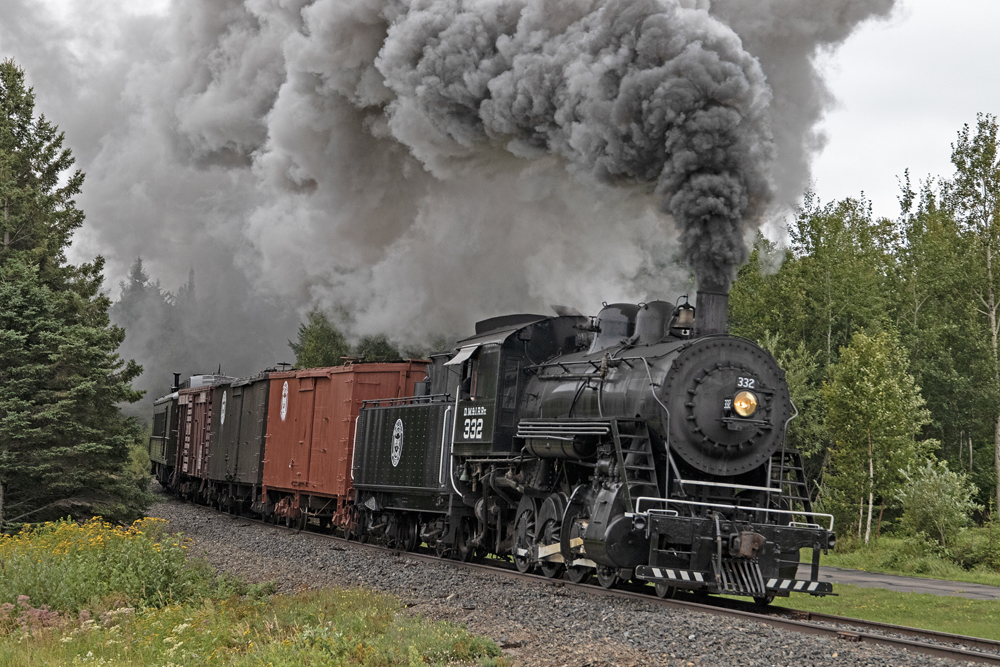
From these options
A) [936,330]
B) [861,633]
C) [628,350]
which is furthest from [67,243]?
[936,330]

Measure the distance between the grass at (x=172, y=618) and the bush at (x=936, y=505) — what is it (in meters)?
11.6

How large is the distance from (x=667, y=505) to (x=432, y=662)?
3554 millimetres

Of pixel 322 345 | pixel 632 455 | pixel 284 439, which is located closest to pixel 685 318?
pixel 632 455

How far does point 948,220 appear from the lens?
2822 centimetres

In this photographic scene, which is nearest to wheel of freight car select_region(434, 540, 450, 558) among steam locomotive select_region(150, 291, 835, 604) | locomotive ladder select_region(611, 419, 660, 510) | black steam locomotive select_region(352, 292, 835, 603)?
steam locomotive select_region(150, 291, 835, 604)

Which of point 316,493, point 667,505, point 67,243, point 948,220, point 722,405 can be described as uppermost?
point 948,220

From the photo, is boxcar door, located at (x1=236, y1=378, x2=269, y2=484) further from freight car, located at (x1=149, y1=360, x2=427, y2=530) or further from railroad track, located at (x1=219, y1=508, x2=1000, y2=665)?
railroad track, located at (x1=219, y1=508, x2=1000, y2=665)

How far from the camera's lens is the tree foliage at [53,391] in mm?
14148

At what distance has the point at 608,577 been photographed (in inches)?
396

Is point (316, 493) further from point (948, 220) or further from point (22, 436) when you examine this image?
point (948, 220)

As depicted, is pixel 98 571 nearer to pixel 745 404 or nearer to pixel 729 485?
pixel 729 485

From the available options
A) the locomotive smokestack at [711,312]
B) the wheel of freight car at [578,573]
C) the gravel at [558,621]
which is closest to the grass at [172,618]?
the gravel at [558,621]

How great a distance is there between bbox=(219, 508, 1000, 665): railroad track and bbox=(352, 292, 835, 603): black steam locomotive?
7.9 inches

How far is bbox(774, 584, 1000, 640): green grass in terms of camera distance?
984 centimetres
